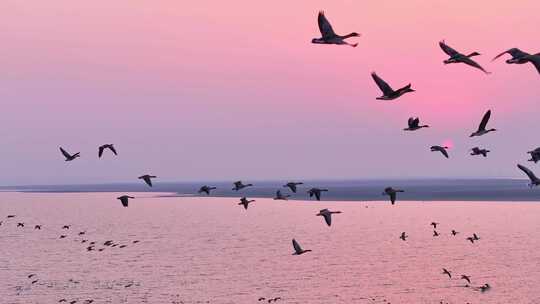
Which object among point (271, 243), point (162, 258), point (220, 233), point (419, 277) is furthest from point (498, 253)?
point (220, 233)

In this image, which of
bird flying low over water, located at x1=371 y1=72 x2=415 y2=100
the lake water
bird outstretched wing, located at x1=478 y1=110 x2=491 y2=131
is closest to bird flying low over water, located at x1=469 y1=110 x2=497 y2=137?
bird outstretched wing, located at x1=478 y1=110 x2=491 y2=131

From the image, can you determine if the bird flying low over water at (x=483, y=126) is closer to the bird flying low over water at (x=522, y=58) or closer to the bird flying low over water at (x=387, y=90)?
the bird flying low over water at (x=387, y=90)

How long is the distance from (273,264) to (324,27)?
7927cm

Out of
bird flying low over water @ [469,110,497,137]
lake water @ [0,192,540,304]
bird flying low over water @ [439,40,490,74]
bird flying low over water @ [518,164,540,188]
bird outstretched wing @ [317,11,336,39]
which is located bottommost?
lake water @ [0,192,540,304]

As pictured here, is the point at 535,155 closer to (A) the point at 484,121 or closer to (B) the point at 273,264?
(A) the point at 484,121

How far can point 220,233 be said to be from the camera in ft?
510

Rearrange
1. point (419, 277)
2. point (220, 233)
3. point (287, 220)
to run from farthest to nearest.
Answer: point (287, 220) < point (220, 233) < point (419, 277)

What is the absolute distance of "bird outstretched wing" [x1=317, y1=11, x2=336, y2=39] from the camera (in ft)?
90.4

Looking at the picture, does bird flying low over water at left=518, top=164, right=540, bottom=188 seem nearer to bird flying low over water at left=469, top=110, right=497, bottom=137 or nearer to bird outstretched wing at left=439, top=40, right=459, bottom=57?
bird flying low over water at left=469, top=110, right=497, bottom=137

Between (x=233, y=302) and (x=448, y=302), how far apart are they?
837 inches

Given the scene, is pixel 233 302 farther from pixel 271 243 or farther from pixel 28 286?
pixel 271 243

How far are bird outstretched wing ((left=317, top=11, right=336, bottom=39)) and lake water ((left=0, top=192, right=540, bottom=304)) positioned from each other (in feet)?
170

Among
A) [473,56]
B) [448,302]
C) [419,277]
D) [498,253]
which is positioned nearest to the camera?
[473,56]

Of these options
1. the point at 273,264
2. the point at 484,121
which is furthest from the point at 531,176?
the point at 273,264
